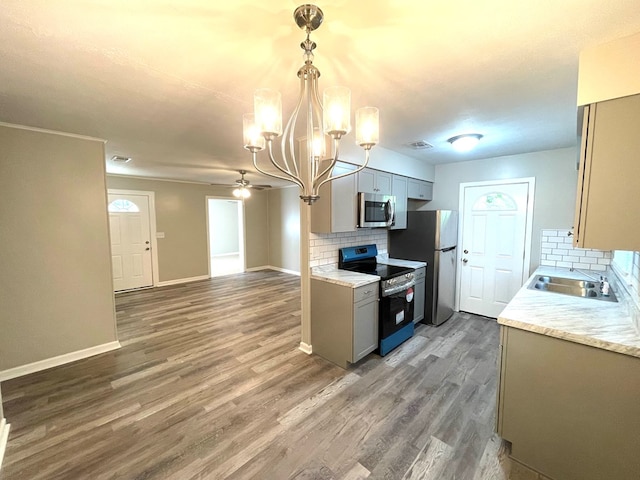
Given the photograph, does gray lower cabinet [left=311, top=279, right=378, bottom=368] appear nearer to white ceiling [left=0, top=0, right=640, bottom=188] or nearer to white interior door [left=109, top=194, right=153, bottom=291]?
white ceiling [left=0, top=0, right=640, bottom=188]

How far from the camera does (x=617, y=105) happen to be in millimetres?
1332

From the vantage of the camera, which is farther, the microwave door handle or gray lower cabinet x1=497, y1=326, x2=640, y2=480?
the microwave door handle

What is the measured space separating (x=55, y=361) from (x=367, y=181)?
12.6ft

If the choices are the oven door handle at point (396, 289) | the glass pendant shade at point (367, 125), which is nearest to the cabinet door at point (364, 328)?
the oven door handle at point (396, 289)

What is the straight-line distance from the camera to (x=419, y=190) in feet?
13.6


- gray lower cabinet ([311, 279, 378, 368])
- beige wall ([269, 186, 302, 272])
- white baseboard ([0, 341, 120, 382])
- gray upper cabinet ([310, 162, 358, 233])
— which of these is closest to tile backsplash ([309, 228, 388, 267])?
gray upper cabinet ([310, 162, 358, 233])

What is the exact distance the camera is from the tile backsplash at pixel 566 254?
122 inches

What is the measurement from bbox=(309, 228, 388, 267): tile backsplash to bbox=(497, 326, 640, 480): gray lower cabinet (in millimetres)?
1845

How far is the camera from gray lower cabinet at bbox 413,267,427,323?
3496 mm

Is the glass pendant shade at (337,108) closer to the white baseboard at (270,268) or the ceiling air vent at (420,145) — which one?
the ceiling air vent at (420,145)

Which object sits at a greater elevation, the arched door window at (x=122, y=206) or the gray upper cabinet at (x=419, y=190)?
the gray upper cabinet at (x=419, y=190)

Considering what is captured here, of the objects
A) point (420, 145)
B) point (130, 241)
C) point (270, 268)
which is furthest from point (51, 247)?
point (270, 268)

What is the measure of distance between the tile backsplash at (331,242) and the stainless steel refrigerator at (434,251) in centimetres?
51

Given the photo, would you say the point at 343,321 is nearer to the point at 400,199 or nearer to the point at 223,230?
the point at 400,199
